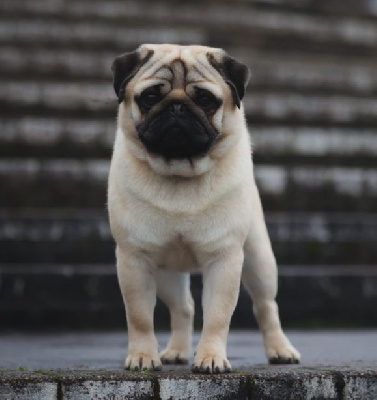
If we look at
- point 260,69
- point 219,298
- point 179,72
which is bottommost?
point 219,298

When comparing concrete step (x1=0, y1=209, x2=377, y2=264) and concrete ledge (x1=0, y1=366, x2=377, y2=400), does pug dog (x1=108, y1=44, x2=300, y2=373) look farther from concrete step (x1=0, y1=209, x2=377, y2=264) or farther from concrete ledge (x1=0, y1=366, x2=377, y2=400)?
concrete step (x1=0, y1=209, x2=377, y2=264)

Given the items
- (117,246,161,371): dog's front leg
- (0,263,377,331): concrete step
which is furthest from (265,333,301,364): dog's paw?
(0,263,377,331): concrete step

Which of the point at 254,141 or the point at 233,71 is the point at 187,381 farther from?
the point at 254,141

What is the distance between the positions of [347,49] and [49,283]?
8.07m

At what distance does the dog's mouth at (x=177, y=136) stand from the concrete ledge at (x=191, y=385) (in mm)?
1155

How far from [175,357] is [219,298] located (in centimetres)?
102

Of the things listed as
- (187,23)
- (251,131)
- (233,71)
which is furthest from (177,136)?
(187,23)

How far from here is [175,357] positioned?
262 inches

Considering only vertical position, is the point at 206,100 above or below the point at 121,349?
above

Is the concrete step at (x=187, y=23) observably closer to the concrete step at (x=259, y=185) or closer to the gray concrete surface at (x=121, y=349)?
the concrete step at (x=259, y=185)

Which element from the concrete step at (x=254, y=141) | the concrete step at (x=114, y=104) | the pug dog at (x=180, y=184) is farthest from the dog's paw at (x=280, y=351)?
the concrete step at (x=114, y=104)

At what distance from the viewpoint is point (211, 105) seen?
568 centimetres

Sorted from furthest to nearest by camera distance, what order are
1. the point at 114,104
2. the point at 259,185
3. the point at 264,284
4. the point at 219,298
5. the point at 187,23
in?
the point at 187,23
the point at 114,104
the point at 259,185
the point at 264,284
the point at 219,298

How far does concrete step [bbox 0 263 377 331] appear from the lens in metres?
10.8
